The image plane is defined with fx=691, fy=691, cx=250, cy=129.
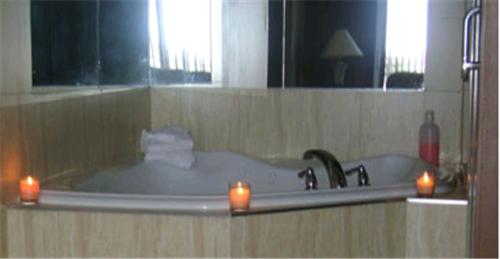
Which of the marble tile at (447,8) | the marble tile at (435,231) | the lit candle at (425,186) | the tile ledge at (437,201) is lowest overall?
the marble tile at (435,231)

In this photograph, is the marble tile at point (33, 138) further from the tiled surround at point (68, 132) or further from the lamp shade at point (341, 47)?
the lamp shade at point (341, 47)

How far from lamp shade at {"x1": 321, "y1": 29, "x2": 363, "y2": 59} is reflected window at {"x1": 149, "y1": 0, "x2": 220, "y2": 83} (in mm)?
506

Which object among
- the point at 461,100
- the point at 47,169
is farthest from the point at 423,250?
the point at 47,169

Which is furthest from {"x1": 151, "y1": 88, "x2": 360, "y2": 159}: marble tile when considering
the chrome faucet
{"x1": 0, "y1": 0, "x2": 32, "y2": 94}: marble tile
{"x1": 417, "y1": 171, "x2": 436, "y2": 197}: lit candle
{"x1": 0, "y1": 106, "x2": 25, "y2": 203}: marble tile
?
{"x1": 0, "y1": 106, "x2": 25, "y2": 203}: marble tile

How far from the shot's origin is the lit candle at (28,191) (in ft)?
6.54

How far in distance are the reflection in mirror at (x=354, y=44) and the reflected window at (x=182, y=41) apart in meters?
0.31

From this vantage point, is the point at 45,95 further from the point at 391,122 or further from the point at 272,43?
the point at 391,122

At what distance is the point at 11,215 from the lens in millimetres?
1956

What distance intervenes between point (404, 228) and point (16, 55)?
1.28m

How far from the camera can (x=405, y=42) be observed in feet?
9.70

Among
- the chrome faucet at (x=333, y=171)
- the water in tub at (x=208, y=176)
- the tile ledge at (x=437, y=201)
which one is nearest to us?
the tile ledge at (x=437, y=201)

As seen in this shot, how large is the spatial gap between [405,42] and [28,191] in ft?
5.61

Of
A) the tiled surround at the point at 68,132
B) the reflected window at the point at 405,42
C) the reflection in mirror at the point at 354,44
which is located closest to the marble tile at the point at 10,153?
the tiled surround at the point at 68,132

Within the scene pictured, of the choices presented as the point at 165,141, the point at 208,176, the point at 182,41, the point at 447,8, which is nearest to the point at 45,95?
the point at 165,141
